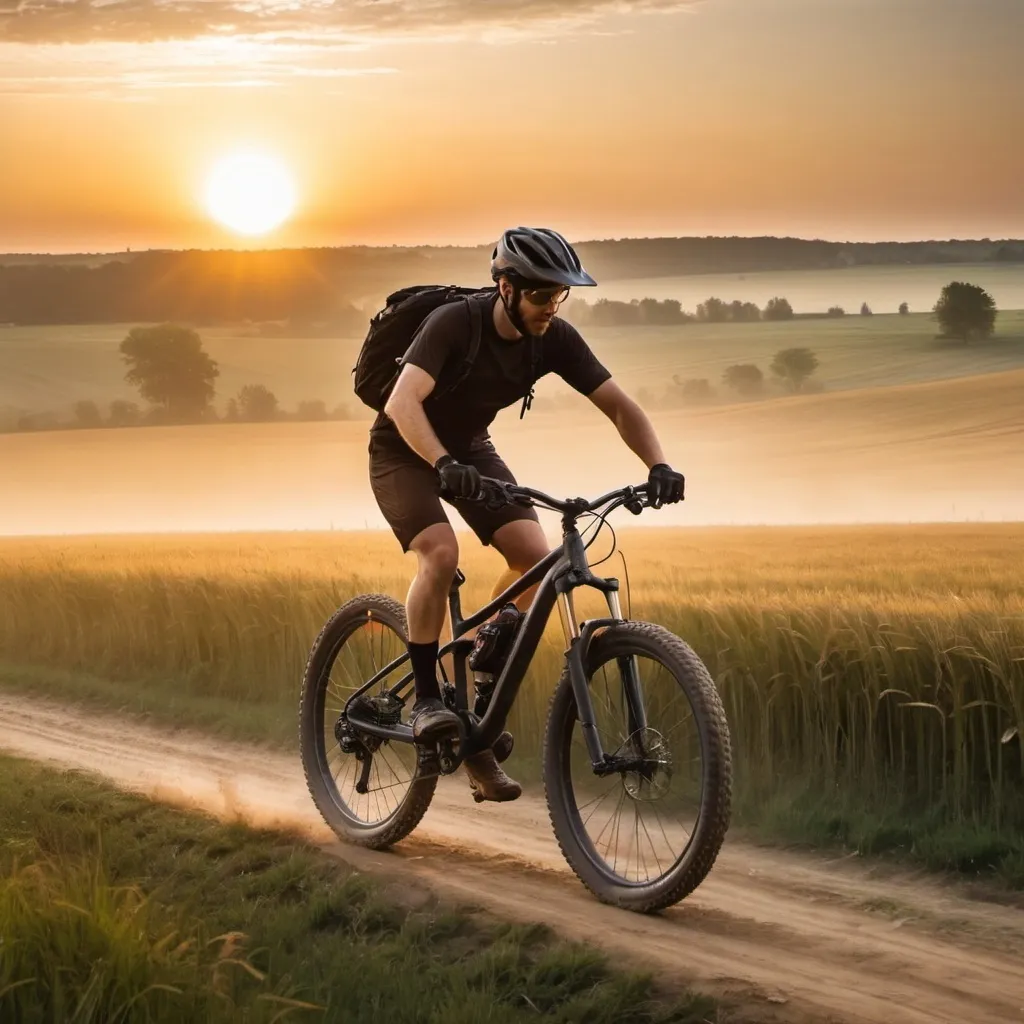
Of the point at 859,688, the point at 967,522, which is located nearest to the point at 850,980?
the point at 859,688

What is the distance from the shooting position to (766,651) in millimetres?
8984

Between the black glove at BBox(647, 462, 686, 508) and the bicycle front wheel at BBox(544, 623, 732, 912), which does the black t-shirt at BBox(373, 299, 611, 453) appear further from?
the bicycle front wheel at BBox(544, 623, 732, 912)

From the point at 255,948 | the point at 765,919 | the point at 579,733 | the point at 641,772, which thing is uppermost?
the point at 641,772

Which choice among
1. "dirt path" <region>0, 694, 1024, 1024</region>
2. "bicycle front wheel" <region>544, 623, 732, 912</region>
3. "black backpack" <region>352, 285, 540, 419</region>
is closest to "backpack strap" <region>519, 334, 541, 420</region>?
"black backpack" <region>352, 285, 540, 419</region>

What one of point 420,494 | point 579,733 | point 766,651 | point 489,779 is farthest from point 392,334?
point 766,651

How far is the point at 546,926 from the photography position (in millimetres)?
6035

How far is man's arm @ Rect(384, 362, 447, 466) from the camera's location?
6.34 metres

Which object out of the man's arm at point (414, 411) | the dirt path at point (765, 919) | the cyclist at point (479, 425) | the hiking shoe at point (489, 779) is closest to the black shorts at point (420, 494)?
the cyclist at point (479, 425)

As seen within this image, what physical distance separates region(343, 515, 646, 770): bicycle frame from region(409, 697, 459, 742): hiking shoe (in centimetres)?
8

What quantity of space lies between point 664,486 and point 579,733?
2495 mm

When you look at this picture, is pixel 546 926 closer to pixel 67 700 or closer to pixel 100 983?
pixel 100 983

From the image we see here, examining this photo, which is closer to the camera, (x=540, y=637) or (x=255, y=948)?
(x=255, y=948)

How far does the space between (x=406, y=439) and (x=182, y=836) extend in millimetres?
2540

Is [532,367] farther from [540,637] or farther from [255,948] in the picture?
[255,948]
